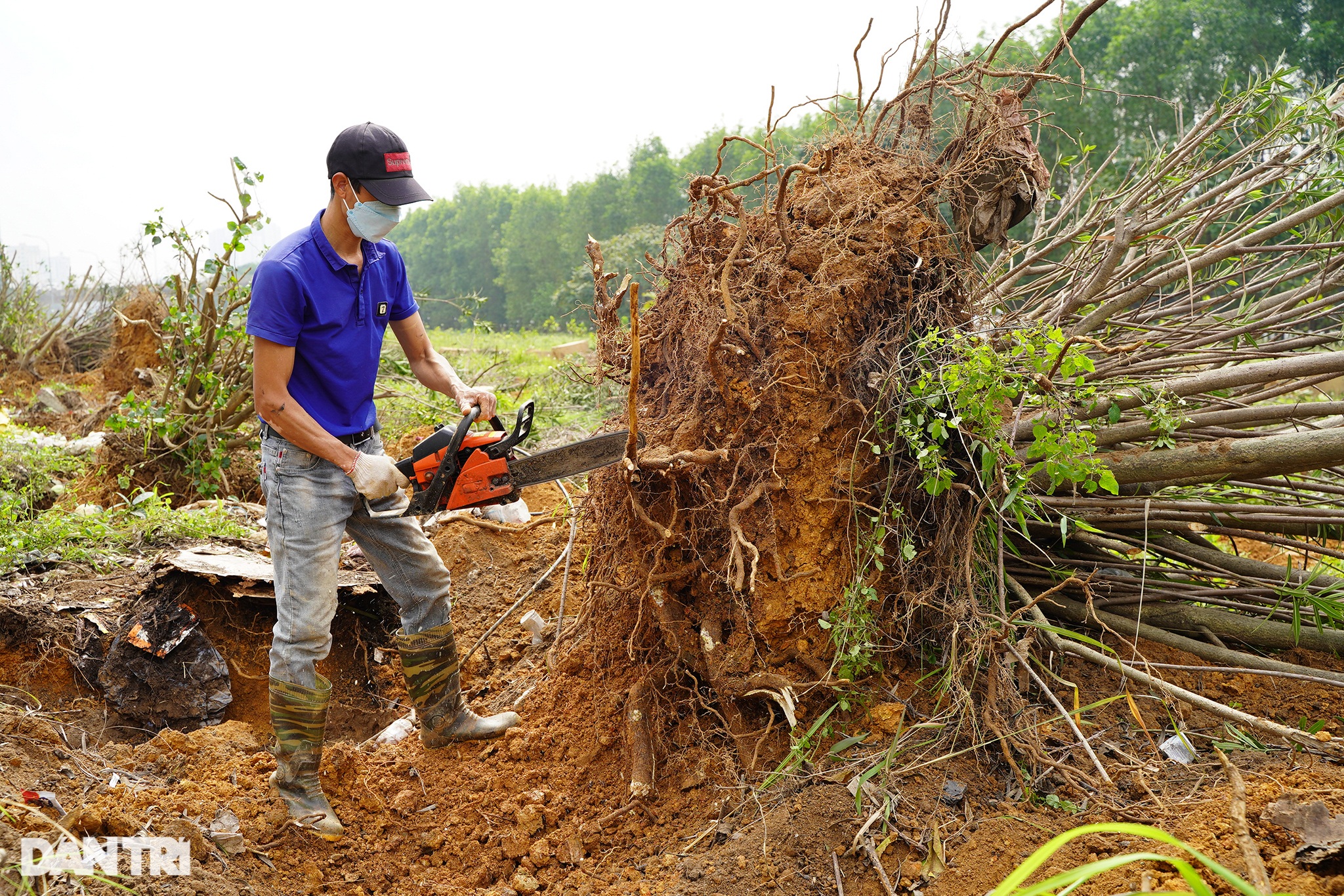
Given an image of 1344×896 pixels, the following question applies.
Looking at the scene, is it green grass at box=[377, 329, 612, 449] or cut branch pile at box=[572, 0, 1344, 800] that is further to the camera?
green grass at box=[377, 329, 612, 449]

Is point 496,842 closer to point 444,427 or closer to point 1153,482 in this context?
point 444,427

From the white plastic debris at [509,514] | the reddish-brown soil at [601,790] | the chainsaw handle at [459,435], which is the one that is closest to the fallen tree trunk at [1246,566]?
the reddish-brown soil at [601,790]

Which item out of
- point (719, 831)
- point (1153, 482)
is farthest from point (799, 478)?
point (1153, 482)

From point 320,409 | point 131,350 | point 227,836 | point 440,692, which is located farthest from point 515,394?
point 227,836

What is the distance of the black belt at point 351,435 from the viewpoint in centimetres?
272

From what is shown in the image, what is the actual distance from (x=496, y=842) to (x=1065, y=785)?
1895 millimetres

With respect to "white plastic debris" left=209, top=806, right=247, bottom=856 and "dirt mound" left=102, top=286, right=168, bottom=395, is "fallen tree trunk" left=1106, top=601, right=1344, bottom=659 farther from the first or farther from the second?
"dirt mound" left=102, top=286, right=168, bottom=395

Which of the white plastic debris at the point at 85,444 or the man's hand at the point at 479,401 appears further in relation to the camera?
the white plastic debris at the point at 85,444

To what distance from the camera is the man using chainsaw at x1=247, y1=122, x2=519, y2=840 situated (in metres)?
2.57

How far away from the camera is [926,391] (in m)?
2.74

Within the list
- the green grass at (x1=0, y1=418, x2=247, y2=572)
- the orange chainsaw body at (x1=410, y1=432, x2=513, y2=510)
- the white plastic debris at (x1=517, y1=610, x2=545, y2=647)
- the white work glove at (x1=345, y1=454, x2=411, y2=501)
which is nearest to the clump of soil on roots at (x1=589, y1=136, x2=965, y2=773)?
the orange chainsaw body at (x1=410, y1=432, x2=513, y2=510)

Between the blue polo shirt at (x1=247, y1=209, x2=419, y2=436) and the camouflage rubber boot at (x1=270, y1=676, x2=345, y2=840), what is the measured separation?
3.06 ft

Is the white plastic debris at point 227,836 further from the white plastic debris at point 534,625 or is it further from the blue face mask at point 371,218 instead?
the blue face mask at point 371,218

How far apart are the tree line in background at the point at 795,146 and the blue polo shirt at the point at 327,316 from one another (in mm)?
945
